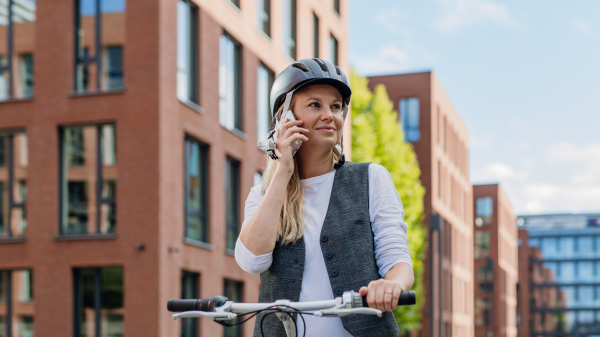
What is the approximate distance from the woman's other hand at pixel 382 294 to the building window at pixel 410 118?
4905cm

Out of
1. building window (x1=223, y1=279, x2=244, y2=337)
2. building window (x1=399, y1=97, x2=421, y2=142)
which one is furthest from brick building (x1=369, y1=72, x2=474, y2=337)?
building window (x1=223, y1=279, x2=244, y2=337)

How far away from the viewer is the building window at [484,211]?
3310 inches

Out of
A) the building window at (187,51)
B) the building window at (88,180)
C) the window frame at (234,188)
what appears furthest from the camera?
the window frame at (234,188)

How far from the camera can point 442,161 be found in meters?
54.7

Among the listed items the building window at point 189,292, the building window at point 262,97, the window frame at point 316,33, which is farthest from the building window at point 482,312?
the building window at point 189,292

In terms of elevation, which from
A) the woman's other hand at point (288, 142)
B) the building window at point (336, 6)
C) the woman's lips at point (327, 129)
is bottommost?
the woman's other hand at point (288, 142)

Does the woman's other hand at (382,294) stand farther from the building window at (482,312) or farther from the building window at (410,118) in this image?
the building window at (482,312)

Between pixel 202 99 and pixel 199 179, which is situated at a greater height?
pixel 202 99

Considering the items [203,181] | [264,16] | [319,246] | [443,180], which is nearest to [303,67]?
[319,246]

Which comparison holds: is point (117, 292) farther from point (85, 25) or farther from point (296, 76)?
point (296, 76)

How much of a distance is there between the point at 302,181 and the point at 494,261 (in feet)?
272

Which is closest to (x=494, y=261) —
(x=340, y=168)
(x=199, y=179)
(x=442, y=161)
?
(x=442, y=161)

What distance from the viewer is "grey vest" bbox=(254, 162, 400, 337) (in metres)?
3.07

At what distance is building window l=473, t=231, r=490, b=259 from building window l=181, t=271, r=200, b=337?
2551 inches
